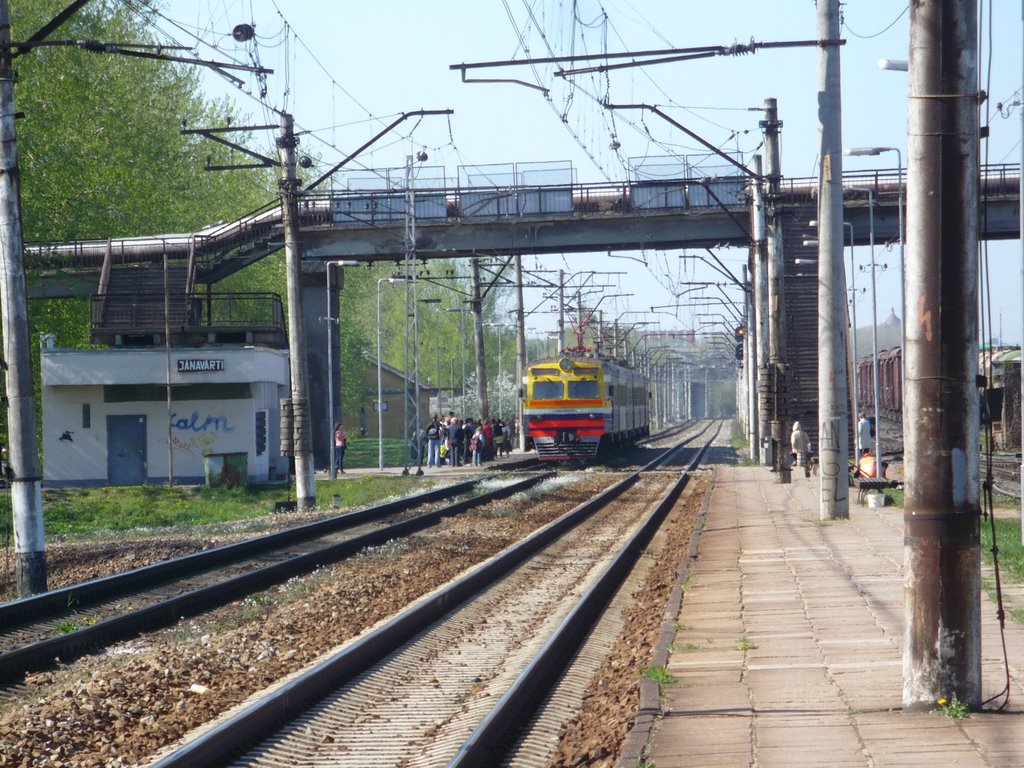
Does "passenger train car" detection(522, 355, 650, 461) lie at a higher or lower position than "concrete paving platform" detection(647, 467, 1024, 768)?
higher

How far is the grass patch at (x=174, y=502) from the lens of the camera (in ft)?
90.0

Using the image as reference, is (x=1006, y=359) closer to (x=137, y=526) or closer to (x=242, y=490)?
(x=242, y=490)

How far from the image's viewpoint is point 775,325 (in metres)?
24.7

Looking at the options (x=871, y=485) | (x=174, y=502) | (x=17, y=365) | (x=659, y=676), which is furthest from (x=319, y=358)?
(x=659, y=676)

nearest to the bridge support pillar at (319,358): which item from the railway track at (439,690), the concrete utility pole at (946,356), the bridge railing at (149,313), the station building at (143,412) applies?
the bridge railing at (149,313)

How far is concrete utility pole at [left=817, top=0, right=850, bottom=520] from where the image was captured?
698 inches

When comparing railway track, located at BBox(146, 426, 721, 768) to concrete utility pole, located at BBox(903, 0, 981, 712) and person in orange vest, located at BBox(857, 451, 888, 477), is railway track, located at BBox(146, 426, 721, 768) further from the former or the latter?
person in orange vest, located at BBox(857, 451, 888, 477)

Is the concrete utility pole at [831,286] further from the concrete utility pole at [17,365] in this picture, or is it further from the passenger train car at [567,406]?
the passenger train car at [567,406]

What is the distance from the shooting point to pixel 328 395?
4347 centimetres

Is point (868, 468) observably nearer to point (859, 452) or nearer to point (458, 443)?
point (859, 452)

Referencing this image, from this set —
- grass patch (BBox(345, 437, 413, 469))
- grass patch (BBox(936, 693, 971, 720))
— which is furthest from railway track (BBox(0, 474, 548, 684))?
grass patch (BBox(345, 437, 413, 469))

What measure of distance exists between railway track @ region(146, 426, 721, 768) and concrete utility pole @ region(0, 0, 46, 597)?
5274 mm

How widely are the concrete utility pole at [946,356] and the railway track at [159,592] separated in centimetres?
666

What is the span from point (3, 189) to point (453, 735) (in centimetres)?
1037
